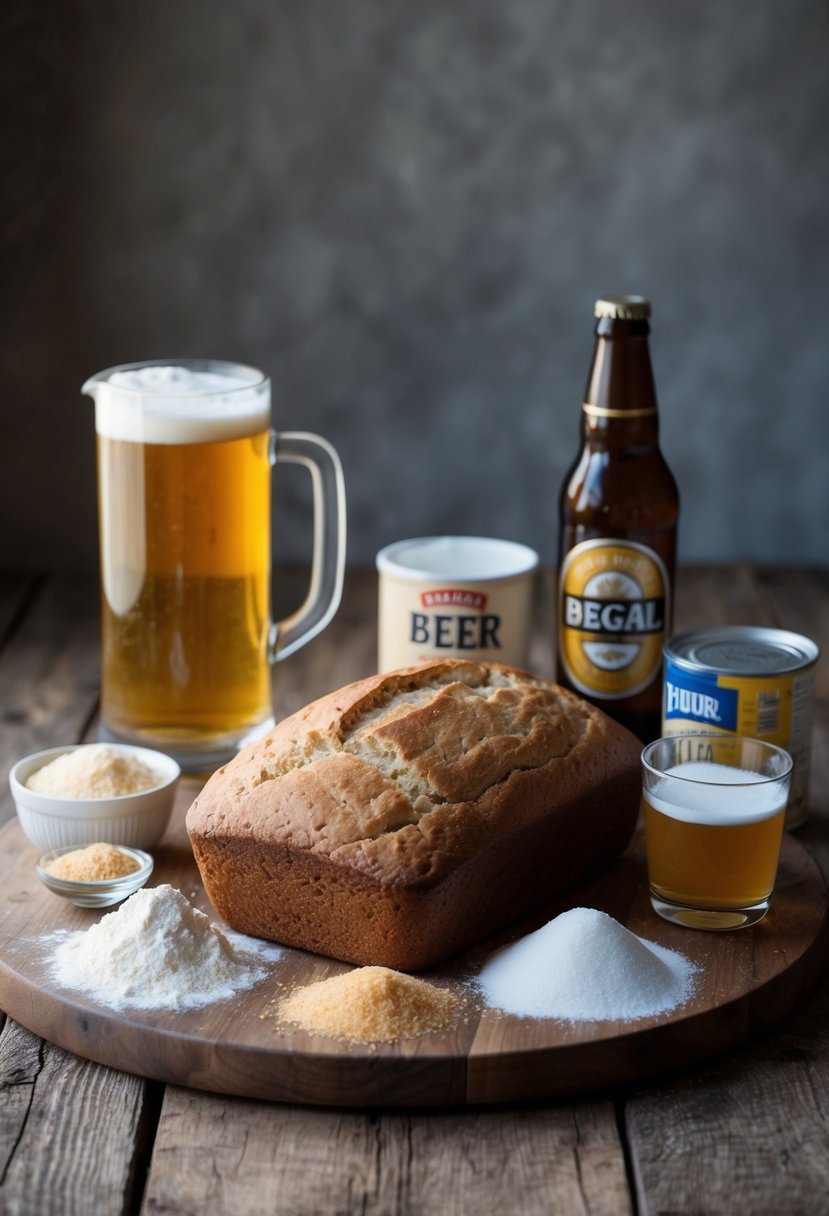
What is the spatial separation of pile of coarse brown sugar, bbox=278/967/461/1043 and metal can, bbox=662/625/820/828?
0.47 meters

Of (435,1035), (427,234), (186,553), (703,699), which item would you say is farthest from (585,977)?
(427,234)

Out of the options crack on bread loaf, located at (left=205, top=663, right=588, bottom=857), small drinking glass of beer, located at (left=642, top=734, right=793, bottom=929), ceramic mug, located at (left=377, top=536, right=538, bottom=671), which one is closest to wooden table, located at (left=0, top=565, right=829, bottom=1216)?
small drinking glass of beer, located at (left=642, top=734, right=793, bottom=929)

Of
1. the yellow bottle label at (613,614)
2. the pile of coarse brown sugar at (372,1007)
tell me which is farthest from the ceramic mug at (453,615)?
the pile of coarse brown sugar at (372,1007)

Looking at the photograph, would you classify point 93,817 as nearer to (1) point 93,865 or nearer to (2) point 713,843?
(1) point 93,865

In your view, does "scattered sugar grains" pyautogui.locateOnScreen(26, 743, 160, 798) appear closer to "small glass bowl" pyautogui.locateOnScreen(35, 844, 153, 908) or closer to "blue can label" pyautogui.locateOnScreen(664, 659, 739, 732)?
"small glass bowl" pyautogui.locateOnScreen(35, 844, 153, 908)

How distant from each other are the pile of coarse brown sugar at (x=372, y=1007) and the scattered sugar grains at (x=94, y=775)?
0.37m

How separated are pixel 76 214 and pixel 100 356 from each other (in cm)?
25

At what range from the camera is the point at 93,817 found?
1.43m

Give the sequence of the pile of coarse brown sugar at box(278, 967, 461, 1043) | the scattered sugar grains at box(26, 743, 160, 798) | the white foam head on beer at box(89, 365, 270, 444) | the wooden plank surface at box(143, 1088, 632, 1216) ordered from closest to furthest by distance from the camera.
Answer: the wooden plank surface at box(143, 1088, 632, 1216), the pile of coarse brown sugar at box(278, 967, 461, 1043), the scattered sugar grains at box(26, 743, 160, 798), the white foam head on beer at box(89, 365, 270, 444)

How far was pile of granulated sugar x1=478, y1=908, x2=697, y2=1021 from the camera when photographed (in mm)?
1143

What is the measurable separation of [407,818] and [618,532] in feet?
1.70

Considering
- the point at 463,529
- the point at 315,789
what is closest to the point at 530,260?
the point at 463,529

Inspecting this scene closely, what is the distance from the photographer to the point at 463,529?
2.82 m

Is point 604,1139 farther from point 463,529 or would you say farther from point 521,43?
point 521,43
